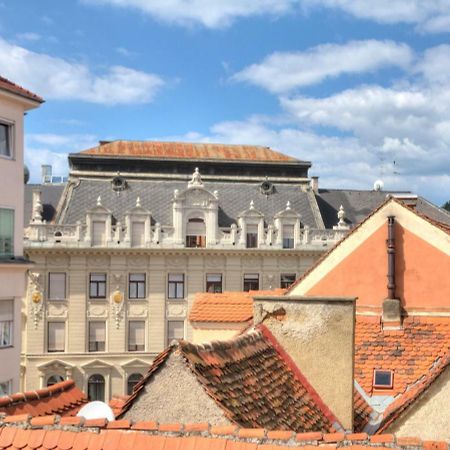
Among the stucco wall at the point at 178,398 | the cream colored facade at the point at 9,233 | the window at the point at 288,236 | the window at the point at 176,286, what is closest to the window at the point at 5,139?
the cream colored facade at the point at 9,233

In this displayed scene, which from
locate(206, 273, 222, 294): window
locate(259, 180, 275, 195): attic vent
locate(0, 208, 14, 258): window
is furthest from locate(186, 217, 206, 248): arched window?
locate(0, 208, 14, 258): window

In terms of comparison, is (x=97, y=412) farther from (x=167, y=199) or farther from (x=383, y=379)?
(x=167, y=199)

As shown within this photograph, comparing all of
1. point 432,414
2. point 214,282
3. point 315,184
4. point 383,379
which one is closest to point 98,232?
point 214,282

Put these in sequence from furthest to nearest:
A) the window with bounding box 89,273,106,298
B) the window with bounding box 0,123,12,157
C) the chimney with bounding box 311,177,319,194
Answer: the chimney with bounding box 311,177,319,194 → the window with bounding box 89,273,106,298 → the window with bounding box 0,123,12,157

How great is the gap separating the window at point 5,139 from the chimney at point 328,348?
43.8 feet

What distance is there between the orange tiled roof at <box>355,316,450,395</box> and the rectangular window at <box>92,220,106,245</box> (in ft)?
102

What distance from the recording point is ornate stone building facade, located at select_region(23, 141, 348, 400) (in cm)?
4200

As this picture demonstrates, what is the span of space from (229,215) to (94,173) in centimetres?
901

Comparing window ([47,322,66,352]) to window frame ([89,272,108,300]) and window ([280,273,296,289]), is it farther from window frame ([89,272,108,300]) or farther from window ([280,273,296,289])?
window ([280,273,296,289])

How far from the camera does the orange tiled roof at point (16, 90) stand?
66.9 ft

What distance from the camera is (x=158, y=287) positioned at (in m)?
43.0

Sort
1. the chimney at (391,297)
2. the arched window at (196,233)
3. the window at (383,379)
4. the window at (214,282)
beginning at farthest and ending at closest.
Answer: the arched window at (196,233) → the window at (214,282) → the chimney at (391,297) → the window at (383,379)

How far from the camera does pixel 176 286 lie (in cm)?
4334

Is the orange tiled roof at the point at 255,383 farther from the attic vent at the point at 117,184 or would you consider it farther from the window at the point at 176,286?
the attic vent at the point at 117,184
